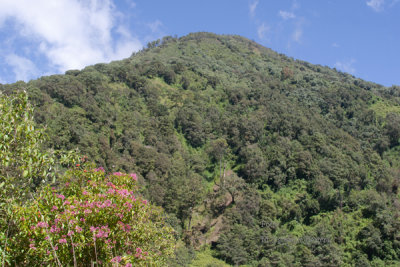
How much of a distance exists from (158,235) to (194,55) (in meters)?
108

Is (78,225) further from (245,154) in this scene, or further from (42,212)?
(245,154)

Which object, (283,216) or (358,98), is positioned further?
(358,98)

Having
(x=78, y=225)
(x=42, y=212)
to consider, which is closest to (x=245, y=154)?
(x=78, y=225)

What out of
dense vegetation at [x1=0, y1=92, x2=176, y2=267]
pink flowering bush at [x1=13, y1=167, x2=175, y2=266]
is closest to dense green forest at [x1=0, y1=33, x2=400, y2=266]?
pink flowering bush at [x1=13, y1=167, x2=175, y2=266]

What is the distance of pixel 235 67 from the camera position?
4496 inches

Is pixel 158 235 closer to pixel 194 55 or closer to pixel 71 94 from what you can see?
pixel 71 94

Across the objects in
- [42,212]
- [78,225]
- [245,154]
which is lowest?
[78,225]

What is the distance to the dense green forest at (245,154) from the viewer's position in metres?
→ 41.9

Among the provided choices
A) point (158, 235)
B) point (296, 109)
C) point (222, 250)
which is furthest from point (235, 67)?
point (158, 235)

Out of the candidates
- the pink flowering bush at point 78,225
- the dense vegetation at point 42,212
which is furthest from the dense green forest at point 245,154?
the dense vegetation at point 42,212

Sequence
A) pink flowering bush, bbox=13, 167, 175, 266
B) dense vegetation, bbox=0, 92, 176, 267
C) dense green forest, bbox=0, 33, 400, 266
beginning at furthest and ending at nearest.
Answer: dense green forest, bbox=0, 33, 400, 266
pink flowering bush, bbox=13, 167, 175, 266
dense vegetation, bbox=0, 92, 176, 267

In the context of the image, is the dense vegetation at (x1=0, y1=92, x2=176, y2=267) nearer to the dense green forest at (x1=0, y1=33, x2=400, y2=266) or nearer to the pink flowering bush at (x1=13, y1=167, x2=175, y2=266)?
the pink flowering bush at (x1=13, y1=167, x2=175, y2=266)

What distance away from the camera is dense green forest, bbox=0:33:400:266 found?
138 ft

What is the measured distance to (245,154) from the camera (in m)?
62.9
